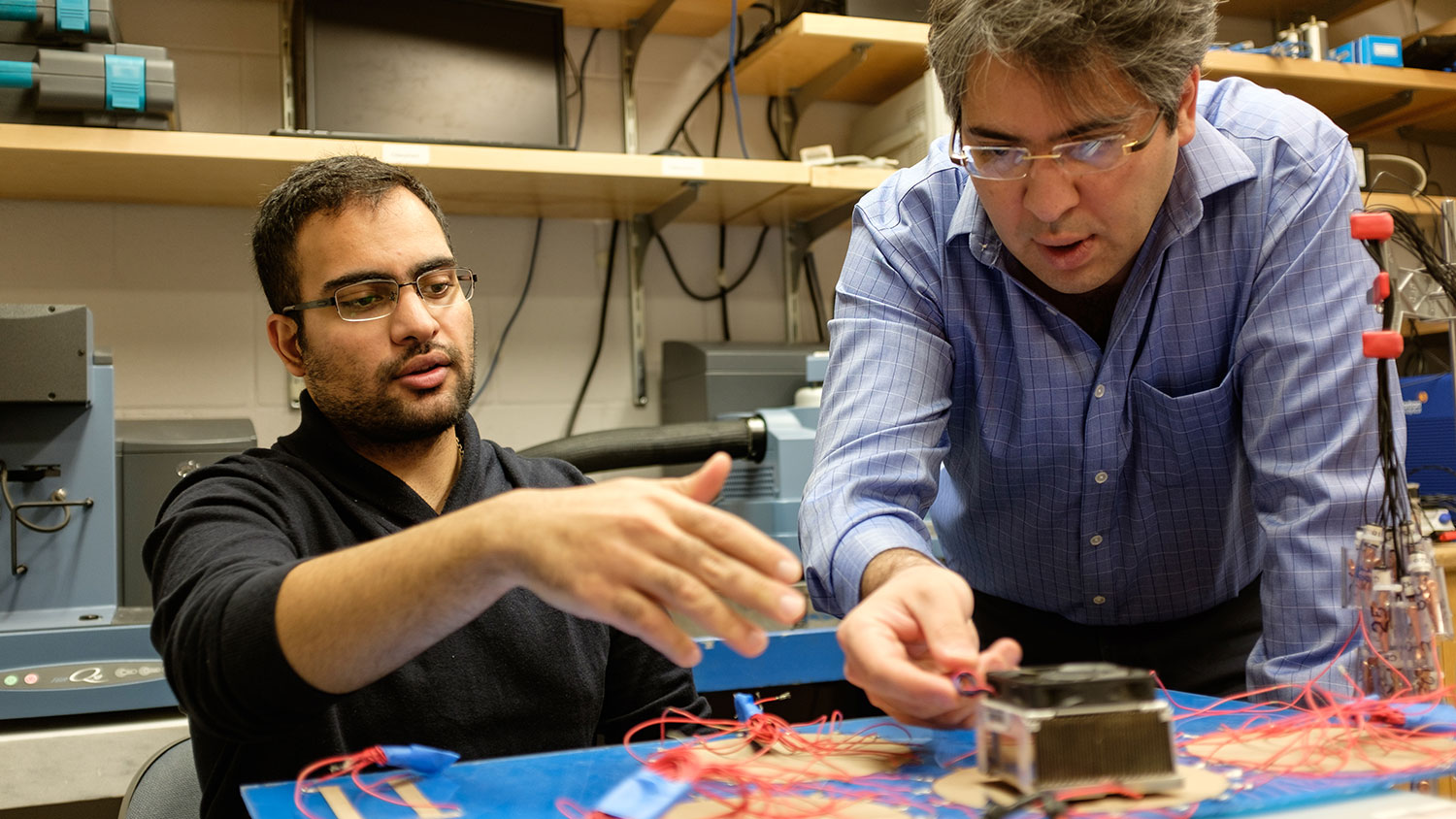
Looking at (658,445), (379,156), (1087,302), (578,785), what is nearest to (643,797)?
(578,785)

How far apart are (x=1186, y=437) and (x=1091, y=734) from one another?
66 centimetres

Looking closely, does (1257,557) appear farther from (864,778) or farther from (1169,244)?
(864,778)

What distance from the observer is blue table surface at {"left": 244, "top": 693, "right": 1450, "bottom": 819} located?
70 cm

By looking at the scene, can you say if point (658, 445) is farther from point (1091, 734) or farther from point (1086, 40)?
point (1091, 734)

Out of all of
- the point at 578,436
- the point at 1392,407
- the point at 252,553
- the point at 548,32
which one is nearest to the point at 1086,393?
the point at 1392,407

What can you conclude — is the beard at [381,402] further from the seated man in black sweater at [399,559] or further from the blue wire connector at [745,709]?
the blue wire connector at [745,709]

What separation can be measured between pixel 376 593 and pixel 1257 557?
1084 mm

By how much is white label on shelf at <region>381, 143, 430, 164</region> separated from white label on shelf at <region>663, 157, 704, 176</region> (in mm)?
436

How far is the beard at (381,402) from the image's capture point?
4.04 ft

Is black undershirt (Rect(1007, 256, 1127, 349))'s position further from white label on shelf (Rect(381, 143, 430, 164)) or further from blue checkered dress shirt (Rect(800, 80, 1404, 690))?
white label on shelf (Rect(381, 143, 430, 164))

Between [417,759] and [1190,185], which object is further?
[1190,185]

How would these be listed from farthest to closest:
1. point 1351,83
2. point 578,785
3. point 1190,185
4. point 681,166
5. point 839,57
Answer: point 1351,83 → point 839,57 → point 681,166 → point 1190,185 → point 578,785

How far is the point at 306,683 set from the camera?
32.1 inches

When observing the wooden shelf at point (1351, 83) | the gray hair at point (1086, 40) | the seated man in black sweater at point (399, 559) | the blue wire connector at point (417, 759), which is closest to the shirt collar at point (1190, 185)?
the gray hair at point (1086, 40)
